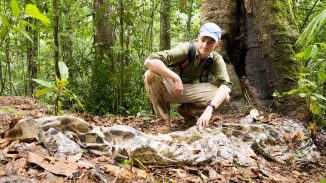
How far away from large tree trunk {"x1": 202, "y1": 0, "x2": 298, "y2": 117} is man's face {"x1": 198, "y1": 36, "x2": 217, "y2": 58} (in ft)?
4.76

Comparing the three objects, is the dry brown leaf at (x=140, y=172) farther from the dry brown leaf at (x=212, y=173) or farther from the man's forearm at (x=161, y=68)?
the man's forearm at (x=161, y=68)

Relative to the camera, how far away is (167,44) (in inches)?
352

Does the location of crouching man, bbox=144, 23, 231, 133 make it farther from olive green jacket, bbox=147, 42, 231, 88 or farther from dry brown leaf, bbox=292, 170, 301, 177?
dry brown leaf, bbox=292, 170, 301, 177

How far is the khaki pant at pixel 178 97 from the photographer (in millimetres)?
4289

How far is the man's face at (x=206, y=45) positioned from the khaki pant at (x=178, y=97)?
0.57 metres

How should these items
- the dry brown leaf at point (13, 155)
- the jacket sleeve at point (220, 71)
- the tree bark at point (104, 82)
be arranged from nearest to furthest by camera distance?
the dry brown leaf at point (13, 155) < the jacket sleeve at point (220, 71) < the tree bark at point (104, 82)

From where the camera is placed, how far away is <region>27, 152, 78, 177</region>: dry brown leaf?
193cm

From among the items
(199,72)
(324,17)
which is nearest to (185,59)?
(199,72)

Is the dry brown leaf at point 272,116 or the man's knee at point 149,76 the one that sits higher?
the man's knee at point 149,76

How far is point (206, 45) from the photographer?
12.2ft

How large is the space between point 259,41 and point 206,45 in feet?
5.37

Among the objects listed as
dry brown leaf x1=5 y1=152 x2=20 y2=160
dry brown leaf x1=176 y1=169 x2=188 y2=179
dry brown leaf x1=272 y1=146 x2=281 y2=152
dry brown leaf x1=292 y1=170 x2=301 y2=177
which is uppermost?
dry brown leaf x1=5 y1=152 x2=20 y2=160

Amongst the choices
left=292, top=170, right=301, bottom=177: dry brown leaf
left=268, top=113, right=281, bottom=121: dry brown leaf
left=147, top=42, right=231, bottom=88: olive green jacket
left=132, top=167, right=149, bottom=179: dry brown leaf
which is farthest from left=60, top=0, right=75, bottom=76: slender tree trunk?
left=132, top=167, right=149, bottom=179: dry brown leaf

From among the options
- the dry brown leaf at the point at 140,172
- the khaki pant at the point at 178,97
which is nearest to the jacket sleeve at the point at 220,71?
the khaki pant at the point at 178,97
